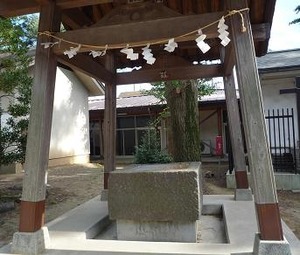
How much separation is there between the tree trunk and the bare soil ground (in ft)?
3.99

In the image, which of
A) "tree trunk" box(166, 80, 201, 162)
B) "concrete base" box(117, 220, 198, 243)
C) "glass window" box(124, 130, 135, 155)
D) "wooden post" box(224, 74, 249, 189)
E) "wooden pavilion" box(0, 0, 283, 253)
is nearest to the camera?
"wooden pavilion" box(0, 0, 283, 253)

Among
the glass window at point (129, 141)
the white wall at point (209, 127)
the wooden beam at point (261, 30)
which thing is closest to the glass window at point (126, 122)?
the glass window at point (129, 141)

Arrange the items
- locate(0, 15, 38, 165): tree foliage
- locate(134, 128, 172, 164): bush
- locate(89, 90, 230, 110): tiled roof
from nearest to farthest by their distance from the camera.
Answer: locate(134, 128, 172, 164): bush, locate(0, 15, 38, 165): tree foliage, locate(89, 90, 230, 110): tiled roof

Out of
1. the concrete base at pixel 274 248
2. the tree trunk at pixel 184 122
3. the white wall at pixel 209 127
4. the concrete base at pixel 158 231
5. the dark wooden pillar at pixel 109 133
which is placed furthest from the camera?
the white wall at pixel 209 127

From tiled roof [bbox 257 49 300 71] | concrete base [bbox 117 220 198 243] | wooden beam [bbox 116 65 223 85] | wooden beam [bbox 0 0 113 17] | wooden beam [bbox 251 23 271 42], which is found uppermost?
tiled roof [bbox 257 49 300 71]

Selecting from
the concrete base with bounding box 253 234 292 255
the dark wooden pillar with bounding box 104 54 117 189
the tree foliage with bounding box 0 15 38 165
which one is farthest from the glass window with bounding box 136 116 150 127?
the concrete base with bounding box 253 234 292 255

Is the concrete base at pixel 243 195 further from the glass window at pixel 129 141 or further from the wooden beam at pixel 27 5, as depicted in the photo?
the glass window at pixel 129 141

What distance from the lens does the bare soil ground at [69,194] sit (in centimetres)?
609

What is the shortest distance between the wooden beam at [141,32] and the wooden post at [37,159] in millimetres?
284

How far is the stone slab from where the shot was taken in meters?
4.50

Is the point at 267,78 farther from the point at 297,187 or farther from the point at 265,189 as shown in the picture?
the point at 265,189

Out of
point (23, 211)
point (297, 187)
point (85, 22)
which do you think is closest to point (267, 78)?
point (297, 187)

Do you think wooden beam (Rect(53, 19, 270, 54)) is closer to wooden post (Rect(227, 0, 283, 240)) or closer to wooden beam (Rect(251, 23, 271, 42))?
wooden post (Rect(227, 0, 283, 240))

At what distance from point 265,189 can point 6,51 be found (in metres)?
6.66
